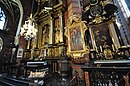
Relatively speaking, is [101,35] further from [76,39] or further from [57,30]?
[57,30]

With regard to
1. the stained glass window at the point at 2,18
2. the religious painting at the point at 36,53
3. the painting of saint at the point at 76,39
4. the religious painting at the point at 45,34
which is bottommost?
the religious painting at the point at 36,53

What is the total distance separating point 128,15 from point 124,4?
2.97 ft

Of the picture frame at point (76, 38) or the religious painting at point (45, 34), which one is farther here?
the religious painting at point (45, 34)

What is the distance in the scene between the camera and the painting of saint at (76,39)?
5.27m

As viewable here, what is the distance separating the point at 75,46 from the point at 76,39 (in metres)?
0.37

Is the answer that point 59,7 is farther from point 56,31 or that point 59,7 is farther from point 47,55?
point 47,55

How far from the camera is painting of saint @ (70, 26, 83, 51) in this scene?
5.27 meters

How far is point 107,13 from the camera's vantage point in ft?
17.4

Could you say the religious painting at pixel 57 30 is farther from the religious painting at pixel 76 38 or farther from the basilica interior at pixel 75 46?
the religious painting at pixel 76 38

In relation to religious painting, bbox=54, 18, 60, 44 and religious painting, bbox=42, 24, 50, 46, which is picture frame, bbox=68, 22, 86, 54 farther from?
religious painting, bbox=42, 24, 50, 46

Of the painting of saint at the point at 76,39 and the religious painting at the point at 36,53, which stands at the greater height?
the painting of saint at the point at 76,39

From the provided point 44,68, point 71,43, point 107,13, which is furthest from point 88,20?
point 44,68

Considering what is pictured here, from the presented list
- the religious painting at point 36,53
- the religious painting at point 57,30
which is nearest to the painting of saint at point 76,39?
the religious painting at point 57,30

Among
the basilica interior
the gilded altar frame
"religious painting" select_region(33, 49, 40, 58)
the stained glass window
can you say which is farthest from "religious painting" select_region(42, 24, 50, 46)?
the stained glass window
